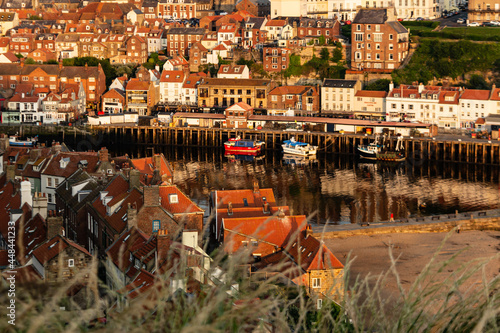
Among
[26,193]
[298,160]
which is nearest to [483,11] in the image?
→ [298,160]

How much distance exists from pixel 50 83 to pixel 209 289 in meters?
83.1

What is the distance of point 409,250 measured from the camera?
114 ft

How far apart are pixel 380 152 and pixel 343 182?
38.9 ft

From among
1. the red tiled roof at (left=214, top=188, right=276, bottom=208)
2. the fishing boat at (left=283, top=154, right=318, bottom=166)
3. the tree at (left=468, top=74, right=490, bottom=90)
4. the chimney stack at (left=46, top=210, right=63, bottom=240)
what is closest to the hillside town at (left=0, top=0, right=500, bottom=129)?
the tree at (left=468, top=74, right=490, bottom=90)

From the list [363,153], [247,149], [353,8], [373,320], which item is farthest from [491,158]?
[373,320]

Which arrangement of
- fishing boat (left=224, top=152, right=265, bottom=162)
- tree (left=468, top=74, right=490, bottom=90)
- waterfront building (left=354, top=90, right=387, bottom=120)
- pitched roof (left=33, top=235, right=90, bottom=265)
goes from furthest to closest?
tree (left=468, top=74, right=490, bottom=90) → waterfront building (left=354, top=90, right=387, bottom=120) → fishing boat (left=224, top=152, right=265, bottom=162) → pitched roof (left=33, top=235, right=90, bottom=265)

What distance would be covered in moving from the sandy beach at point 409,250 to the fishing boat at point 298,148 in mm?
29725

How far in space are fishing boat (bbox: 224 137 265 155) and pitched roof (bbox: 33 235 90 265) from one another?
4663 centimetres

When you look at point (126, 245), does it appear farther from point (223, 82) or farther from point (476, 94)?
point (223, 82)

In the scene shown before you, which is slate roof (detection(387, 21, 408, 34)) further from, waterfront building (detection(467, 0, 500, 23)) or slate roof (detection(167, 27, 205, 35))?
slate roof (detection(167, 27, 205, 35))

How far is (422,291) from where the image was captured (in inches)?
249

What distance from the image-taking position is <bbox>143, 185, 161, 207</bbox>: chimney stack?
2667cm

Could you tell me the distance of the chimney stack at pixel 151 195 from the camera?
2667cm

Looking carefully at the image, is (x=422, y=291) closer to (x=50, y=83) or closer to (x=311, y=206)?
(x=311, y=206)
